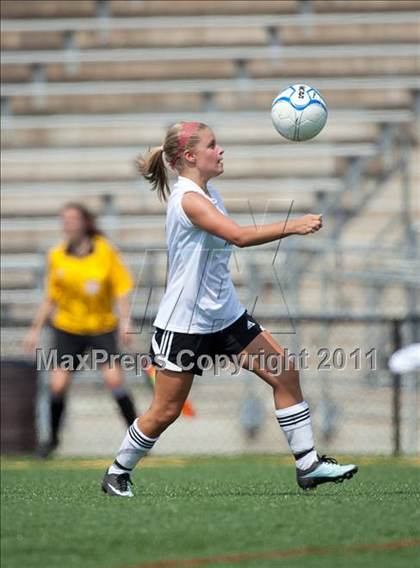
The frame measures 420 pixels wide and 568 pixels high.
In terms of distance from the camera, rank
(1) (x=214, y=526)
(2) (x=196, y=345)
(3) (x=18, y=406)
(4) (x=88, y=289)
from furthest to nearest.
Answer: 1. (3) (x=18, y=406)
2. (4) (x=88, y=289)
3. (2) (x=196, y=345)
4. (1) (x=214, y=526)

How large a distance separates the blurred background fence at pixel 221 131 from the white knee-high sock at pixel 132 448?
6.85 m

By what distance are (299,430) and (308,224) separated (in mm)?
1104

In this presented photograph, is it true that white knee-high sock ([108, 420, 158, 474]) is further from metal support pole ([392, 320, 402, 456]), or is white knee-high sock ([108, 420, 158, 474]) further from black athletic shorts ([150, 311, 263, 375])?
metal support pole ([392, 320, 402, 456])

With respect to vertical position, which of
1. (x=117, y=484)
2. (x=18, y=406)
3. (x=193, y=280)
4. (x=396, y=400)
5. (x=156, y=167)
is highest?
(x=156, y=167)

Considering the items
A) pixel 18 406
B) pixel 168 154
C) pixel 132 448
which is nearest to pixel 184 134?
pixel 168 154

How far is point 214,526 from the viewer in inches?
227

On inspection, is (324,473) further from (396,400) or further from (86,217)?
(396,400)

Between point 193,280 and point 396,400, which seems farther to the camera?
point 396,400

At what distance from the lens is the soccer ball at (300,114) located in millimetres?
7207

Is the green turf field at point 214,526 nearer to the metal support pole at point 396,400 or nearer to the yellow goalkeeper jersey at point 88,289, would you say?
the yellow goalkeeper jersey at point 88,289

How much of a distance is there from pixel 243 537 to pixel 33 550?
0.83 meters

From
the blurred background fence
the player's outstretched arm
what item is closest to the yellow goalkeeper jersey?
the blurred background fence

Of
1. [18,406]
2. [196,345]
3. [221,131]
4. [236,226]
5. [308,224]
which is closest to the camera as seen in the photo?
[308,224]

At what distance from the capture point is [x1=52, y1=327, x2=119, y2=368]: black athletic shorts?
11680 millimetres
